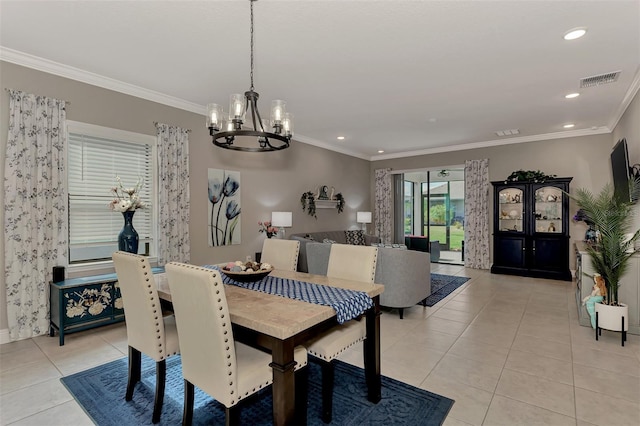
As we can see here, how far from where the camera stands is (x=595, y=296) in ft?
11.4

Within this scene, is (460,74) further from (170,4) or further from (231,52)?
(170,4)

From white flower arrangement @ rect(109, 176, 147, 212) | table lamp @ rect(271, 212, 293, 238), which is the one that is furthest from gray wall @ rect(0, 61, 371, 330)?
white flower arrangement @ rect(109, 176, 147, 212)

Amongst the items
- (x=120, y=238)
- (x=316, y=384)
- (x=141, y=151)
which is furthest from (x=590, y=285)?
(x=141, y=151)

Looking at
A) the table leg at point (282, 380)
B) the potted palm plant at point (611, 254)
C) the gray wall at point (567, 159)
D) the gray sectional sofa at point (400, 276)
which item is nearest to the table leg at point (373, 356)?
the table leg at point (282, 380)

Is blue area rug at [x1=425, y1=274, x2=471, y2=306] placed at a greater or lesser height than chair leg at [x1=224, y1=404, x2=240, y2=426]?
lesser

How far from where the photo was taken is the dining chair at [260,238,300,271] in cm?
313

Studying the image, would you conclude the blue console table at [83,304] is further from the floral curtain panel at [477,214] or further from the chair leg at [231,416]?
the floral curtain panel at [477,214]

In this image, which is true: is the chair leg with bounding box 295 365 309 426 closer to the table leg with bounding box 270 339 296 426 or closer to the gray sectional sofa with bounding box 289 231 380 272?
the table leg with bounding box 270 339 296 426

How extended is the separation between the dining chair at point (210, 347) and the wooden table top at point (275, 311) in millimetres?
151

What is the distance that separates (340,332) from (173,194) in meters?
3.16

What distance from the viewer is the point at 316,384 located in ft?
8.18

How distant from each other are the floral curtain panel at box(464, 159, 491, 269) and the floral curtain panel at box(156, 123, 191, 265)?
19.5ft

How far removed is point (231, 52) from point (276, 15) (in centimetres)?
77

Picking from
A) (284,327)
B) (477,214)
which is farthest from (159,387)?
(477,214)
